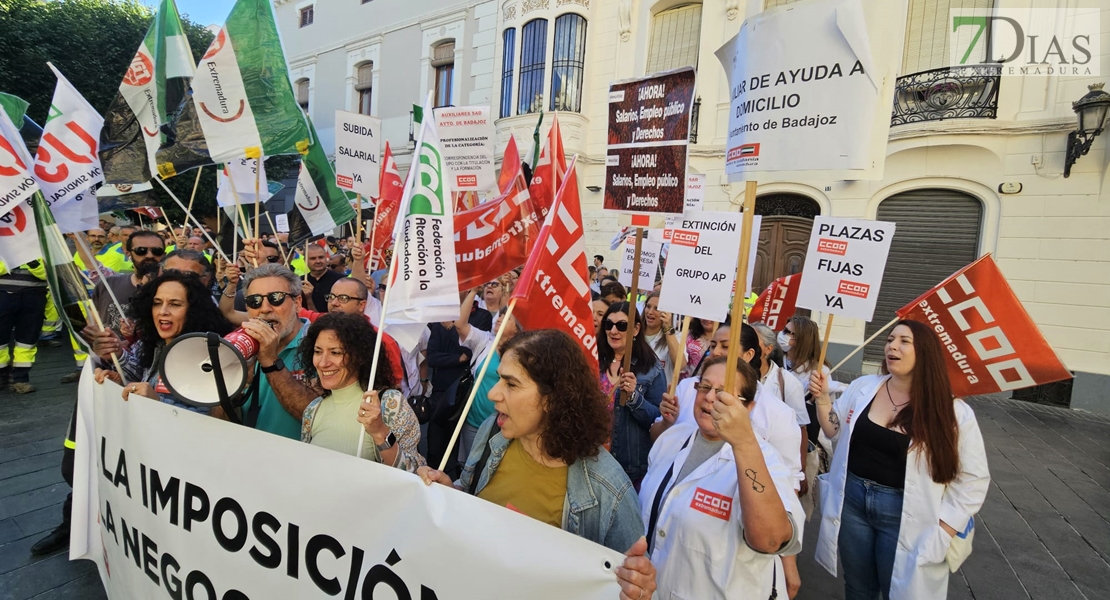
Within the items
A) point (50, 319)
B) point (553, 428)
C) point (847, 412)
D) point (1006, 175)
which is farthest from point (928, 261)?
point (50, 319)

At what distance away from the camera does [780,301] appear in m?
5.35

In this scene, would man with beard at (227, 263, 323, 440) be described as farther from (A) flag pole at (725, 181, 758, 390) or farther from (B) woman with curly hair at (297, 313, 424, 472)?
(A) flag pole at (725, 181, 758, 390)

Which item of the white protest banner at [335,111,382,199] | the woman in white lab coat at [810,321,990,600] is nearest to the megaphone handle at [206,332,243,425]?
the woman in white lab coat at [810,321,990,600]

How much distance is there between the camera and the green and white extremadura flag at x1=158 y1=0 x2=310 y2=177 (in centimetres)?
392

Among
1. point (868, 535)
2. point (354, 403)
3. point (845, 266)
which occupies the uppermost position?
point (845, 266)

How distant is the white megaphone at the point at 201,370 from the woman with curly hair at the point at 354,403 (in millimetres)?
Result: 330

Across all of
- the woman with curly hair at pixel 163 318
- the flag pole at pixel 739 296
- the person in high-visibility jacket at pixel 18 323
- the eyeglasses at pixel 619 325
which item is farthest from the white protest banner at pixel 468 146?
the person in high-visibility jacket at pixel 18 323

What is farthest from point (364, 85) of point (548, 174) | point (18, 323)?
point (548, 174)

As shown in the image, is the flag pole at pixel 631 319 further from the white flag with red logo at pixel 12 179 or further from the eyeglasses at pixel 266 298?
the white flag with red logo at pixel 12 179

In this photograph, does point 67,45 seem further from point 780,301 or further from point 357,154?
point 780,301

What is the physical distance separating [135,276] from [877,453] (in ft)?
18.6

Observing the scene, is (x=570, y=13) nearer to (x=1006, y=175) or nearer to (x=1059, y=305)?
(x=1006, y=175)

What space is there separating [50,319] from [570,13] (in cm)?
1240

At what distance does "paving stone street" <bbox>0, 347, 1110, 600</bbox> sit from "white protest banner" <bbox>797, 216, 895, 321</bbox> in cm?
178
